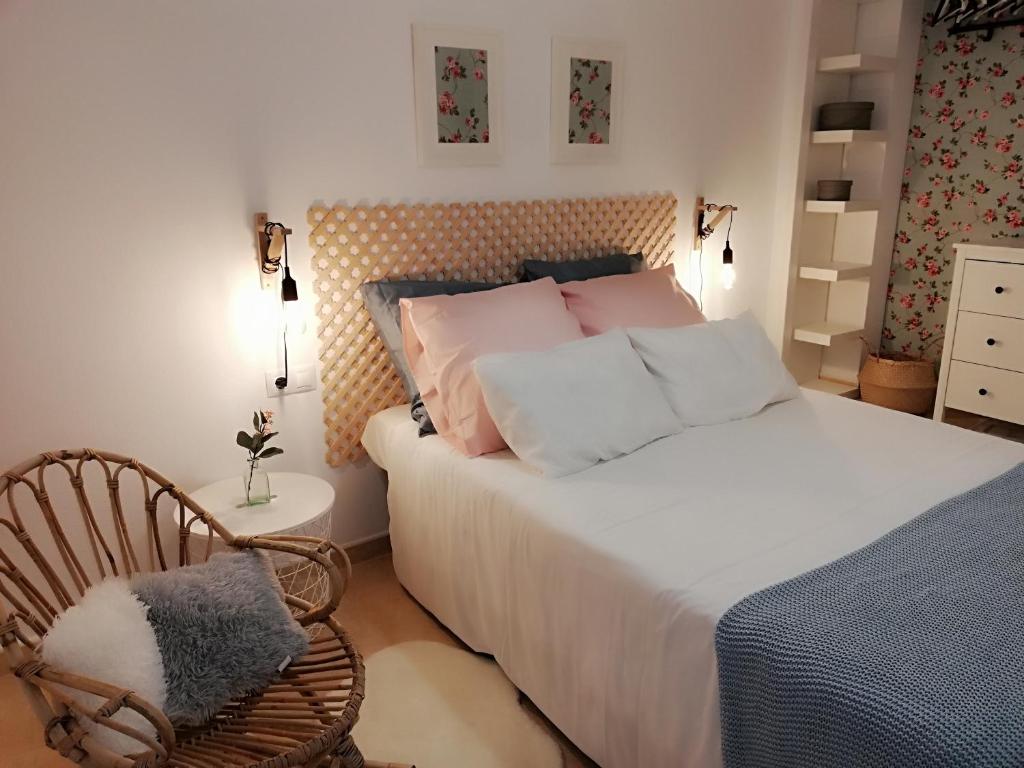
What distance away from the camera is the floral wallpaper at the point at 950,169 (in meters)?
3.39

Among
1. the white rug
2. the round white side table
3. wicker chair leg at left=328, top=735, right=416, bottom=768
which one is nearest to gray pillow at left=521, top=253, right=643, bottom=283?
the round white side table

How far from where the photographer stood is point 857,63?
10.8 feet

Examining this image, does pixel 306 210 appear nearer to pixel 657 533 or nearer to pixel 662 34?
pixel 657 533

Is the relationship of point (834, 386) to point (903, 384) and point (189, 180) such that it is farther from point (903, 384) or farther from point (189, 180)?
point (189, 180)

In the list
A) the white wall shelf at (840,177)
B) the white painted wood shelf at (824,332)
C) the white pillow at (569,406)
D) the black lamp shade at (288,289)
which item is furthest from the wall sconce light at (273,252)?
the white painted wood shelf at (824,332)

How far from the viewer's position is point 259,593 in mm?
1559

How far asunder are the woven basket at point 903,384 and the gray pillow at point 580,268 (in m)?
1.53

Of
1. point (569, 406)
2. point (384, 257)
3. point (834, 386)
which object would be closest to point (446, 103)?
point (384, 257)

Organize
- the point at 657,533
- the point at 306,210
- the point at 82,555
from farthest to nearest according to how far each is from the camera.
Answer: the point at 306,210, the point at 82,555, the point at 657,533

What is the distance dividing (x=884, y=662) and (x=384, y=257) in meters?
1.85

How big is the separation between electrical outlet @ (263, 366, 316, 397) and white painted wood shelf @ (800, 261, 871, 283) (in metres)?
2.43

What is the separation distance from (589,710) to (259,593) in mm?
763

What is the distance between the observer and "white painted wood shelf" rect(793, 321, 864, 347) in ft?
12.0

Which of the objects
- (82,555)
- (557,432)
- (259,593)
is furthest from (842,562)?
(82,555)
